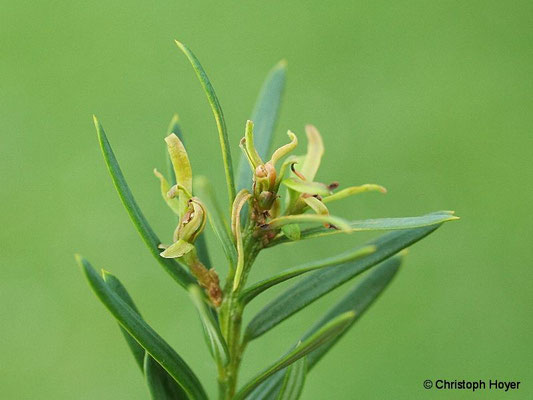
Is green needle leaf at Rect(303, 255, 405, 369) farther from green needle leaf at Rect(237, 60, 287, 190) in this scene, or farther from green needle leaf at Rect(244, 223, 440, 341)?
green needle leaf at Rect(237, 60, 287, 190)

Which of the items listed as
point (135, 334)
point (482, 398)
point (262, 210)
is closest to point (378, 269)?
point (262, 210)

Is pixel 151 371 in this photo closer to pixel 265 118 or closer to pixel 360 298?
pixel 360 298

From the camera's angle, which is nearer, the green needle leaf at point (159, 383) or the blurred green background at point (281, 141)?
the green needle leaf at point (159, 383)

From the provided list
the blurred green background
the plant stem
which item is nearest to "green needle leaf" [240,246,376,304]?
the plant stem

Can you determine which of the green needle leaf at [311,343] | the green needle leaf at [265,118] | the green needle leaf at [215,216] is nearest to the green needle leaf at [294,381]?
the green needle leaf at [311,343]

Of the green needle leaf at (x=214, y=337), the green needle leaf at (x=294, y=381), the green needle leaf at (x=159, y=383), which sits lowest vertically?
the green needle leaf at (x=294, y=381)

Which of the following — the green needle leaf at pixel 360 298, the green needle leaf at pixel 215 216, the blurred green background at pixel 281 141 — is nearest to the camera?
the green needle leaf at pixel 215 216

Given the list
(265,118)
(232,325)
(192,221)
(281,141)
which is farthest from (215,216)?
(281,141)

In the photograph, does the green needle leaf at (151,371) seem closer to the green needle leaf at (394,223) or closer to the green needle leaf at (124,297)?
the green needle leaf at (124,297)
